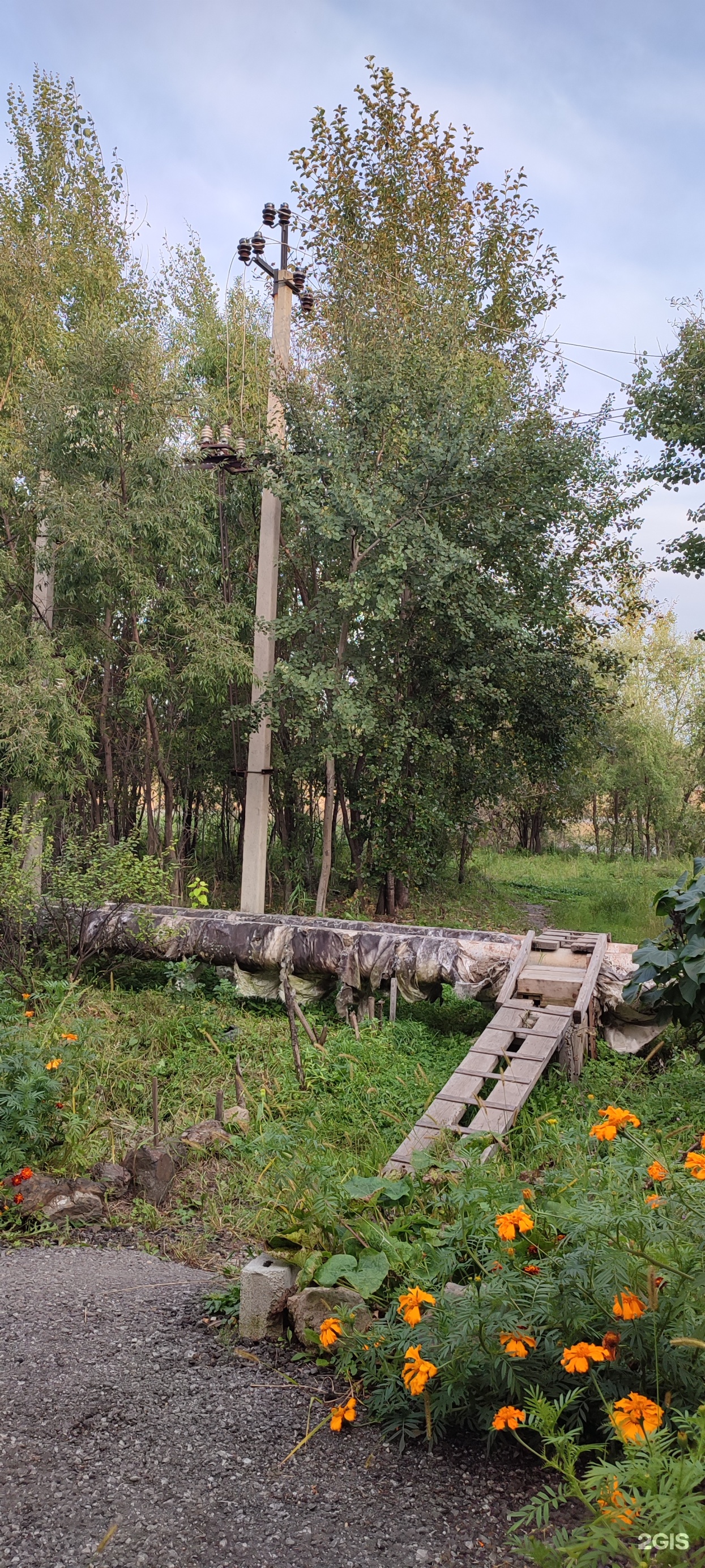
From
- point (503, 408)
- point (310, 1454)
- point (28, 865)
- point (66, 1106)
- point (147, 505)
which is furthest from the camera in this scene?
point (503, 408)

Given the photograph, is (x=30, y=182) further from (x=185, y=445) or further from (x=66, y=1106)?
(x=66, y=1106)

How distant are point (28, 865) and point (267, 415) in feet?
13.4

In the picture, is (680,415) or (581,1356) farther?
(680,415)

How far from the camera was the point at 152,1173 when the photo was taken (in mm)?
3557

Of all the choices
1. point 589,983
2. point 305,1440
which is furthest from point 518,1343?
point 589,983

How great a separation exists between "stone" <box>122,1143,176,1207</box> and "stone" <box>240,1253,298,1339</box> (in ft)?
3.78

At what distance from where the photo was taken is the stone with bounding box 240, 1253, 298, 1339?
244cm

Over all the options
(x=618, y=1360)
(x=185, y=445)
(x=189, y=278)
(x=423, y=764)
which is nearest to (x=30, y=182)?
(x=189, y=278)

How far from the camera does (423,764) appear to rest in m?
8.00

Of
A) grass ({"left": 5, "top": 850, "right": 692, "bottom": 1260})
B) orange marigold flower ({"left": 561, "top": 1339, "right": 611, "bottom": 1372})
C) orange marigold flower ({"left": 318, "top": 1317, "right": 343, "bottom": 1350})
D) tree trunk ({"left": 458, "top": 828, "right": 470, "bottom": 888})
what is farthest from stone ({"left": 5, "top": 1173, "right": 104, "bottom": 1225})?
tree trunk ({"left": 458, "top": 828, "right": 470, "bottom": 888})

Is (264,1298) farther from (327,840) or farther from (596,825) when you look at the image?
(596,825)

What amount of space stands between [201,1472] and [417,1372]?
506 millimetres

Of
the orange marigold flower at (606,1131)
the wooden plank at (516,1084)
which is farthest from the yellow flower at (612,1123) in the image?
the wooden plank at (516,1084)

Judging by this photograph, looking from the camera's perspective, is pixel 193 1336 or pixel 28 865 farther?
pixel 28 865
